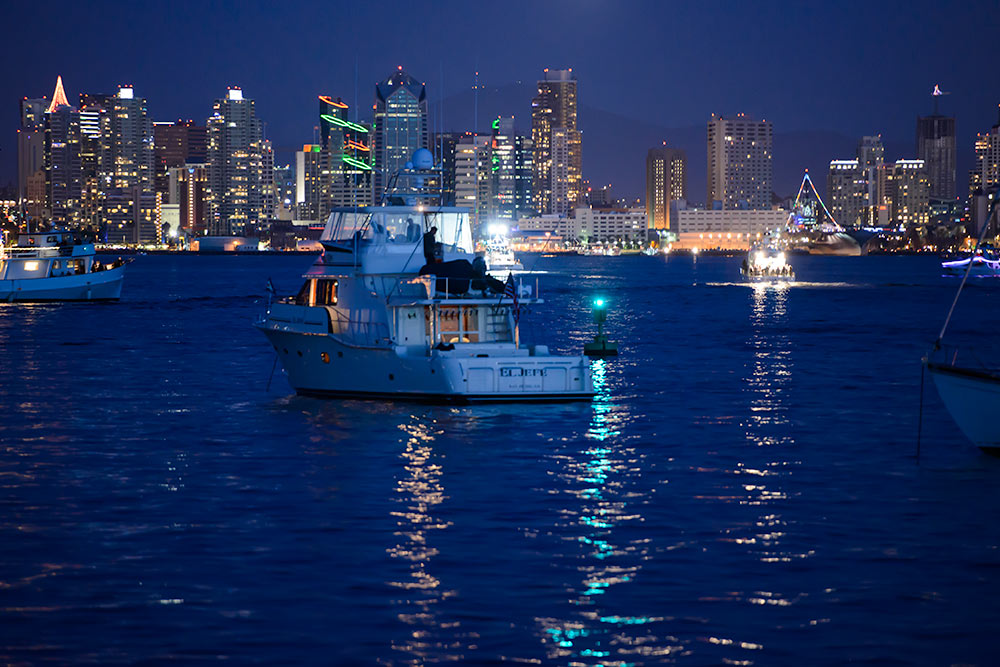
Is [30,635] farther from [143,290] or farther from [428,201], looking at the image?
Answer: [143,290]

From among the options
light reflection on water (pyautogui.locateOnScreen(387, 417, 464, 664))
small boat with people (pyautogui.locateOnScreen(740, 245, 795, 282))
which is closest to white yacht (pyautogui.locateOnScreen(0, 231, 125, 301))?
light reflection on water (pyautogui.locateOnScreen(387, 417, 464, 664))

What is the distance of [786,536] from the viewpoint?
20656mm

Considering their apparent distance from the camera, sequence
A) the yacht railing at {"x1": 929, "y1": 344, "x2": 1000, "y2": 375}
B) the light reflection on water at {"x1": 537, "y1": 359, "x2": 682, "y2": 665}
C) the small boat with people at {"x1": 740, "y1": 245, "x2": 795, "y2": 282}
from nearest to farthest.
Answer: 1. the light reflection on water at {"x1": 537, "y1": 359, "x2": 682, "y2": 665}
2. the yacht railing at {"x1": 929, "y1": 344, "x2": 1000, "y2": 375}
3. the small boat with people at {"x1": 740, "y1": 245, "x2": 795, "y2": 282}

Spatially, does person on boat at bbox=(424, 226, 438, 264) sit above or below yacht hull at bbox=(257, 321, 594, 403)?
above

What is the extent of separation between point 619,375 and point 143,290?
107m

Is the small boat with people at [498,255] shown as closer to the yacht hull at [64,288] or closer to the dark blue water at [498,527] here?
the yacht hull at [64,288]

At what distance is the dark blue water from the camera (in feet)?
51.1

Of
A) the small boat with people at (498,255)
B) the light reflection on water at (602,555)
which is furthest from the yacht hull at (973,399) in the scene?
the small boat with people at (498,255)

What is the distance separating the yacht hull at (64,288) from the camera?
10712 cm

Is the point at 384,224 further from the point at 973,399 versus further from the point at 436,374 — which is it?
the point at 973,399

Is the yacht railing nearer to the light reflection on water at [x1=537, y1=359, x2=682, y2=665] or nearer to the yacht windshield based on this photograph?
the yacht windshield

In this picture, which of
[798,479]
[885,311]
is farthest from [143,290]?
[798,479]

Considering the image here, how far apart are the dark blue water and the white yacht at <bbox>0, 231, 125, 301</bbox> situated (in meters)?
63.0

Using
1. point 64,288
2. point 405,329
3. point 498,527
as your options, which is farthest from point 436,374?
Answer: point 64,288
